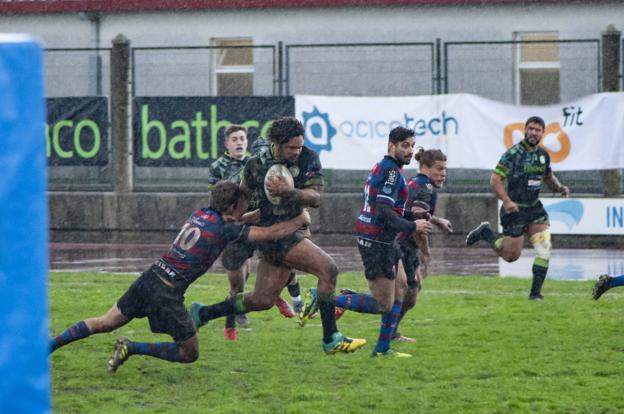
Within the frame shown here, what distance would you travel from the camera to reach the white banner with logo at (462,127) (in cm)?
2019

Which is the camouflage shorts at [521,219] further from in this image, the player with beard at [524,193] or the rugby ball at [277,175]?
the rugby ball at [277,175]

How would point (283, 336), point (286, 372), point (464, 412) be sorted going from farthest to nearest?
point (283, 336) → point (286, 372) → point (464, 412)

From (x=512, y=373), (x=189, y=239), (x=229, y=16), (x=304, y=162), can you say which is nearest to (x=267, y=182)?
(x=304, y=162)

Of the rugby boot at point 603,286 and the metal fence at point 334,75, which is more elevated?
the metal fence at point 334,75

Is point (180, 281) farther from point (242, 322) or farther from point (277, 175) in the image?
point (242, 322)

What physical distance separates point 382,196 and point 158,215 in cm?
Result: 1358

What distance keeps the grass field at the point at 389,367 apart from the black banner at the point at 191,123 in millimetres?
8748

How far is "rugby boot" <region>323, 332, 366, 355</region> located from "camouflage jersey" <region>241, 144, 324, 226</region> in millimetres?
976

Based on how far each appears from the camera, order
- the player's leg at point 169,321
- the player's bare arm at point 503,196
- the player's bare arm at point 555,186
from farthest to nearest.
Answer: the player's bare arm at point 555,186
the player's bare arm at point 503,196
the player's leg at point 169,321

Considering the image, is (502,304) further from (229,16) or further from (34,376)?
(229,16)

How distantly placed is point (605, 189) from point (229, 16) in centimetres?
1020

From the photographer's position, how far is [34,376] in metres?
1.73

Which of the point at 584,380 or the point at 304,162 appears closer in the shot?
the point at 584,380

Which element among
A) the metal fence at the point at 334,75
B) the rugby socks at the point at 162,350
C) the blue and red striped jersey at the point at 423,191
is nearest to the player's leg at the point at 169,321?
the rugby socks at the point at 162,350
